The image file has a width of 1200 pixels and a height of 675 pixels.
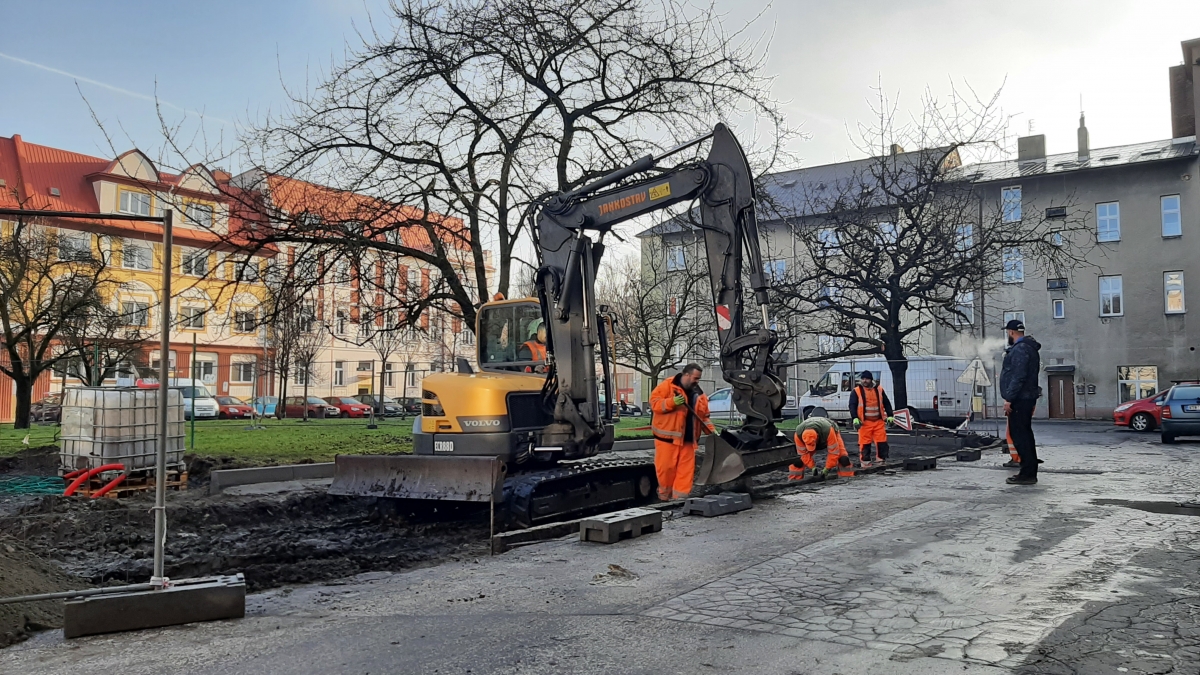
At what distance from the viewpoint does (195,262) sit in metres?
14.4

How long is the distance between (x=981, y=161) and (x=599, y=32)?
428 inches

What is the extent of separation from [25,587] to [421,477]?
4006 millimetres

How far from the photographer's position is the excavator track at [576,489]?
9.09 m

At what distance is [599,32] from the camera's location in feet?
49.2

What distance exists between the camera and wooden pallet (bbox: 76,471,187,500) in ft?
36.4

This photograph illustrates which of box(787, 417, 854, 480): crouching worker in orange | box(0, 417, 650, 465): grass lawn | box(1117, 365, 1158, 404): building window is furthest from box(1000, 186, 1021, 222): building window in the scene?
box(0, 417, 650, 465): grass lawn

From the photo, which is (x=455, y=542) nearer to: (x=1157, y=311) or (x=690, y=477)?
(x=690, y=477)

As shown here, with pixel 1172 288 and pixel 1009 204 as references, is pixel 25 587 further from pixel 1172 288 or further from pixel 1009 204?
pixel 1172 288

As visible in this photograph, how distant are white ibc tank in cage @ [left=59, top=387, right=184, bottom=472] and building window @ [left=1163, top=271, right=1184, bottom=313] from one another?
43.4m

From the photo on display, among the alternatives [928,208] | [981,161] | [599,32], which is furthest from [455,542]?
[981,161]

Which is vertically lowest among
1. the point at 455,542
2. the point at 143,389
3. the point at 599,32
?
the point at 455,542

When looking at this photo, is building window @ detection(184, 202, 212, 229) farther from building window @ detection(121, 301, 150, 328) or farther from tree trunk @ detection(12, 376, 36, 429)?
tree trunk @ detection(12, 376, 36, 429)

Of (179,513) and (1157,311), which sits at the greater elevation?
(1157,311)

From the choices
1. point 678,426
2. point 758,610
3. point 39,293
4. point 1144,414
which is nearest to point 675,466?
point 678,426
